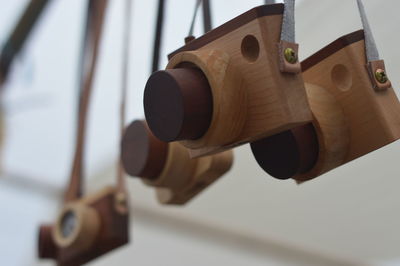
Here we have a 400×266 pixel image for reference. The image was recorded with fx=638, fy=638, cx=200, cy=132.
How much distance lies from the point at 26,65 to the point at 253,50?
1.30 metres

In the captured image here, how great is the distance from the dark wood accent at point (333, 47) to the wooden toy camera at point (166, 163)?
0.41 feet

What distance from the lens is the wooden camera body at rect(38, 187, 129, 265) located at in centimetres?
65

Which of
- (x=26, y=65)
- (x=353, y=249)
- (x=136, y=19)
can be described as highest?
(x=26, y=65)

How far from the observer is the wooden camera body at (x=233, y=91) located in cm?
33

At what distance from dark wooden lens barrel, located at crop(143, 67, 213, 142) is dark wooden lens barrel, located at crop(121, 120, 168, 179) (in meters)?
0.13

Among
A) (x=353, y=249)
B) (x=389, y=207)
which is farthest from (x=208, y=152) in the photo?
(x=353, y=249)

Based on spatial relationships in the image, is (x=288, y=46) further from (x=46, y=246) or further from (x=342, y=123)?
(x=46, y=246)

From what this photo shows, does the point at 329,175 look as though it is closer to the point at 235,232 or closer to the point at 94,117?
the point at 235,232

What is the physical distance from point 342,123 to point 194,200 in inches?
28.4

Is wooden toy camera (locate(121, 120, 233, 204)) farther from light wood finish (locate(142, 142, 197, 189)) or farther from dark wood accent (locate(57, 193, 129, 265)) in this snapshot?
dark wood accent (locate(57, 193, 129, 265))

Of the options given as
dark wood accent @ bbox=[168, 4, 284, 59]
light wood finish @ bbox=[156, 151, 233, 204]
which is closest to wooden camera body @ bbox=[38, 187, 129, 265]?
light wood finish @ bbox=[156, 151, 233, 204]

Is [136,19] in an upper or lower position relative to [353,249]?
upper

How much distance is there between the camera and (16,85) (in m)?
1.61

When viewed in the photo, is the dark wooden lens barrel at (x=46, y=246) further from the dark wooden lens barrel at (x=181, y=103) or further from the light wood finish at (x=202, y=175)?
the dark wooden lens barrel at (x=181, y=103)
